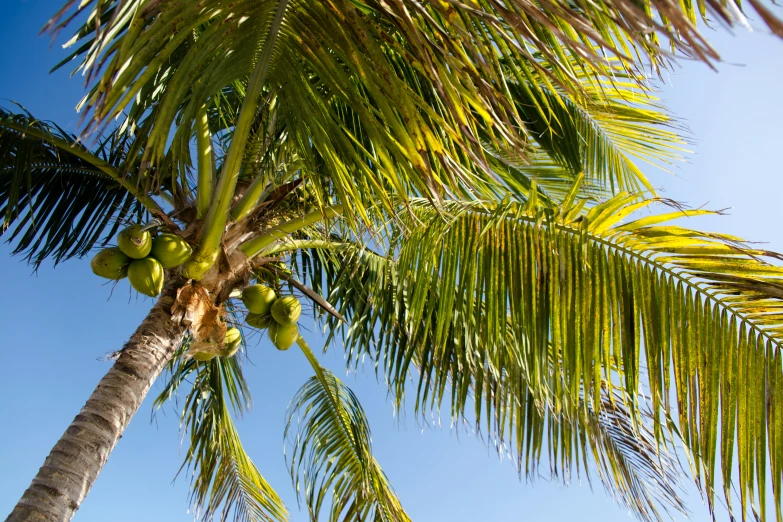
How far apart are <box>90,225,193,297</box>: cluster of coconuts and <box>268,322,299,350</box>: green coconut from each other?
59 centimetres

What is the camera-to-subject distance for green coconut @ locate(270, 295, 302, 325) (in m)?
2.93

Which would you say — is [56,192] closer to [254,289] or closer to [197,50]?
[254,289]

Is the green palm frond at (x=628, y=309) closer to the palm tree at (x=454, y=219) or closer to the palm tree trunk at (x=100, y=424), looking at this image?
the palm tree at (x=454, y=219)

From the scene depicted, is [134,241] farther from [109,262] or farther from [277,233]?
[277,233]

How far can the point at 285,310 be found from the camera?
2.93 metres

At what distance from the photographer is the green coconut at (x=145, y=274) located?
259 centimetres

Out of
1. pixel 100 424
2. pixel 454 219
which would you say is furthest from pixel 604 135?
pixel 100 424

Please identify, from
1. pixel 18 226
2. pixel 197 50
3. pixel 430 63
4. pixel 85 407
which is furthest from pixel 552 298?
pixel 18 226

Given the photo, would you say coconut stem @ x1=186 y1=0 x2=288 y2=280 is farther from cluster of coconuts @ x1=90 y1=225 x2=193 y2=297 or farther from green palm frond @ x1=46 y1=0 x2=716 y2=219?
green palm frond @ x1=46 y1=0 x2=716 y2=219

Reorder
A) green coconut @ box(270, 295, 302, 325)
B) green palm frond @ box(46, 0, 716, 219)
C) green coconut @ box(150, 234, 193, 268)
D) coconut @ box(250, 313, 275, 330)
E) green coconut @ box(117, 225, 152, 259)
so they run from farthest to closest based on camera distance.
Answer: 1. coconut @ box(250, 313, 275, 330)
2. green coconut @ box(270, 295, 302, 325)
3. green coconut @ box(150, 234, 193, 268)
4. green coconut @ box(117, 225, 152, 259)
5. green palm frond @ box(46, 0, 716, 219)

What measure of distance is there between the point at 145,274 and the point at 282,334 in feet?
2.42

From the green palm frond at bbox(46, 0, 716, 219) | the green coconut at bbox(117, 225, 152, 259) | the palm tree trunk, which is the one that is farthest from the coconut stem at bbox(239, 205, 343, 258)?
the green palm frond at bbox(46, 0, 716, 219)

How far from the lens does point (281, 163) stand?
3143mm

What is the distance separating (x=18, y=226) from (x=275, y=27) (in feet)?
8.67
